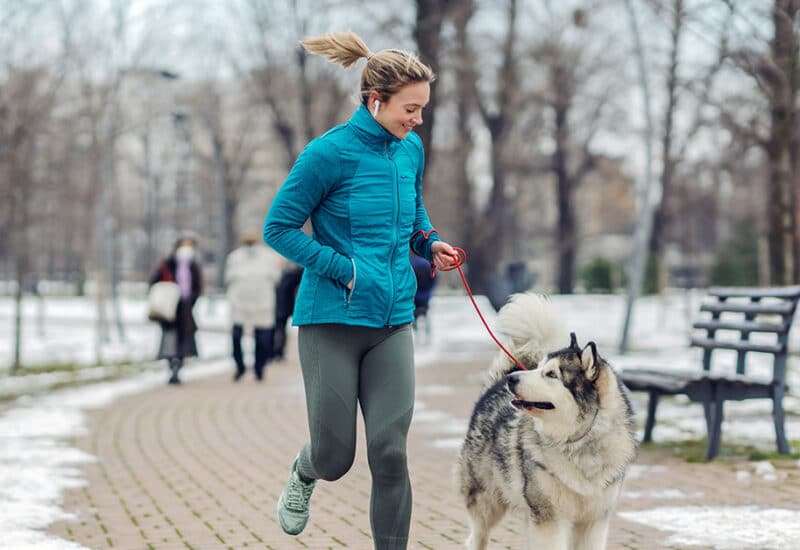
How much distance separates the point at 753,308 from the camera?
8.18 m

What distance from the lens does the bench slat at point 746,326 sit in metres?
7.59

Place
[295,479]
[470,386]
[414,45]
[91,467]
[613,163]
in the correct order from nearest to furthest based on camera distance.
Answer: [295,479], [91,467], [470,386], [414,45], [613,163]

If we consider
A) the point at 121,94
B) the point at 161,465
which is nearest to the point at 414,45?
the point at 121,94

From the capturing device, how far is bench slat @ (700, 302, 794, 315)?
761 cm

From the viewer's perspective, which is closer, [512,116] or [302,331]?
[302,331]

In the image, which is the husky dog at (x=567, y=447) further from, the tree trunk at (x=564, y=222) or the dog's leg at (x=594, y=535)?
the tree trunk at (x=564, y=222)

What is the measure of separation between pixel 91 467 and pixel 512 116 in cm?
2828

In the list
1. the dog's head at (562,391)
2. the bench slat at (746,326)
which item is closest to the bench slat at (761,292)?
the bench slat at (746,326)

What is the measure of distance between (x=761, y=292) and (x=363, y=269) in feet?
16.1

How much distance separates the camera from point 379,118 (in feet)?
13.2

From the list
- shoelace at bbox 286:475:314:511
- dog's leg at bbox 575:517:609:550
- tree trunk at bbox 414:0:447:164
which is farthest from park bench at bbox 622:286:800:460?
tree trunk at bbox 414:0:447:164

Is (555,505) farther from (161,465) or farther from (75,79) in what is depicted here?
(75,79)

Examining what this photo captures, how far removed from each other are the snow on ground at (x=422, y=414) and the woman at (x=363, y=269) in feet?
4.37

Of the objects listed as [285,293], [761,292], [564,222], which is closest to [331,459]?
[761,292]
